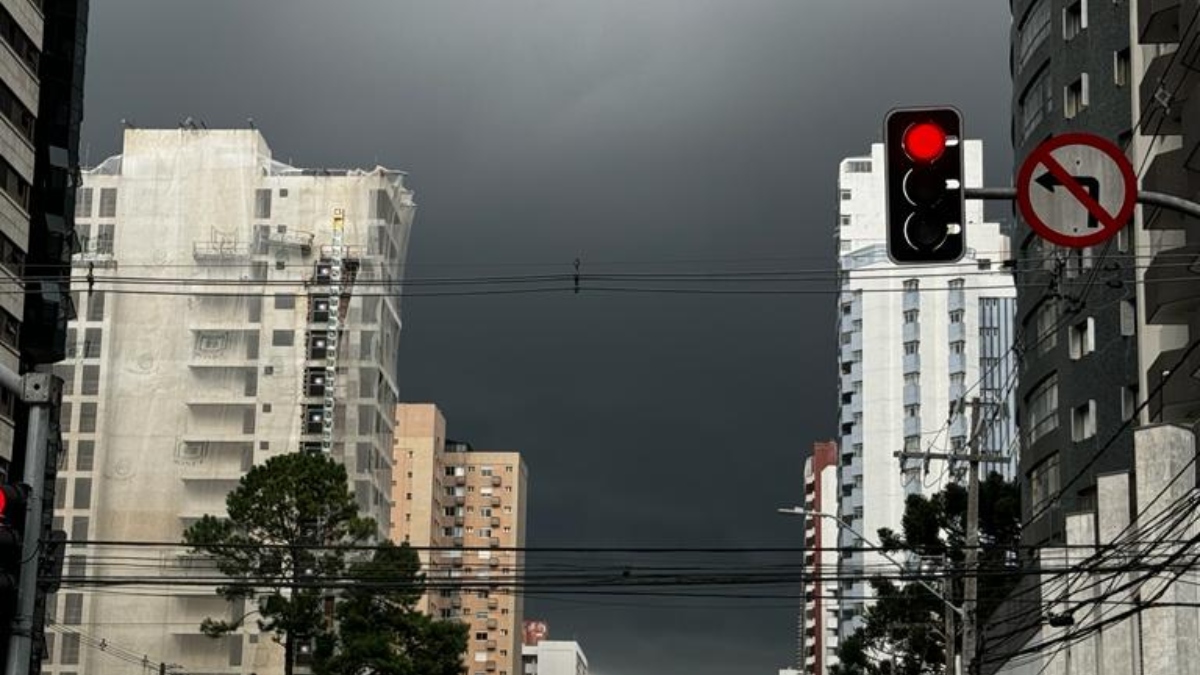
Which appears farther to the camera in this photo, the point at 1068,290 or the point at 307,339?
the point at 307,339

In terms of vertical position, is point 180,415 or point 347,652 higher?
point 180,415

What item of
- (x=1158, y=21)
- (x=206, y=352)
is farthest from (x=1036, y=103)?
(x=206, y=352)

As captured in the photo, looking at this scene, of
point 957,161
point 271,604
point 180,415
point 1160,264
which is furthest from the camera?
point 180,415

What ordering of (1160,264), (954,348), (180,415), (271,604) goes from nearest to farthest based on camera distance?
(1160,264) → (271,604) → (180,415) → (954,348)

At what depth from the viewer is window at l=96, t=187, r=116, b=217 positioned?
123 meters

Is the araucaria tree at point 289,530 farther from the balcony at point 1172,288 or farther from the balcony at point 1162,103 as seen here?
the balcony at point 1162,103

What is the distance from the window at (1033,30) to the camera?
67.5m

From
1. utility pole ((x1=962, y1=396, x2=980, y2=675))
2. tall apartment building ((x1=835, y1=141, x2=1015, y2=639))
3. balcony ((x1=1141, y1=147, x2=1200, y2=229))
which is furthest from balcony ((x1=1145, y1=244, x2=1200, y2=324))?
tall apartment building ((x1=835, y1=141, x2=1015, y2=639))

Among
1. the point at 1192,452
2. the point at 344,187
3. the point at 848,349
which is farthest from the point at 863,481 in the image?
the point at 1192,452

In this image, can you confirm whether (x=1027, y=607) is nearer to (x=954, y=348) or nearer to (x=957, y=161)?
(x=957, y=161)

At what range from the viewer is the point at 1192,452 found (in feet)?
154

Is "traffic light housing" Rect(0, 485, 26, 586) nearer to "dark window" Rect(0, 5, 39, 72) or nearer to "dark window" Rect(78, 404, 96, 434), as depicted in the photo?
"dark window" Rect(0, 5, 39, 72)

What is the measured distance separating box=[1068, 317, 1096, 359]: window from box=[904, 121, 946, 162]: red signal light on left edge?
48925 millimetres

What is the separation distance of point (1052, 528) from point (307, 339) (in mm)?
64219
